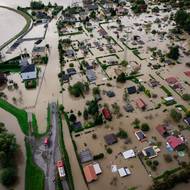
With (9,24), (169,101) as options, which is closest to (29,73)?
(169,101)

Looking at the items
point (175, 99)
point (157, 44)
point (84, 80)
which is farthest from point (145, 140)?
point (157, 44)

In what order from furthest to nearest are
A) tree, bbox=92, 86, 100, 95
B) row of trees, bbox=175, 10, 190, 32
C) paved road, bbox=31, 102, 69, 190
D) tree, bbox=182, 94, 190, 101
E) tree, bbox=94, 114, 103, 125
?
row of trees, bbox=175, 10, 190, 32, tree, bbox=92, 86, 100, 95, tree, bbox=182, 94, 190, 101, tree, bbox=94, 114, 103, 125, paved road, bbox=31, 102, 69, 190

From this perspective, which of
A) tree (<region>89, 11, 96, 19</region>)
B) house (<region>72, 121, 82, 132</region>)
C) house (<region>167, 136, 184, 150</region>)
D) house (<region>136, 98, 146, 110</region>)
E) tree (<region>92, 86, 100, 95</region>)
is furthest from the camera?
tree (<region>89, 11, 96, 19</region>)

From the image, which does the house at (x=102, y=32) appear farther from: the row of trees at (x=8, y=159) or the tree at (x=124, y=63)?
the row of trees at (x=8, y=159)

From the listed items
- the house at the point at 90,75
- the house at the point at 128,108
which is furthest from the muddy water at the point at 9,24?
the house at the point at 128,108

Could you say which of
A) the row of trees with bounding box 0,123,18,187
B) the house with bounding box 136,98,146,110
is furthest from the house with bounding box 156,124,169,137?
the row of trees with bounding box 0,123,18,187

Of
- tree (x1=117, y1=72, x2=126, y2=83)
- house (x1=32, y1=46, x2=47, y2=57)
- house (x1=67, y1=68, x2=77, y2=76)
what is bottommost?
tree (x1=117, y1=72, x2=126, y2=83)

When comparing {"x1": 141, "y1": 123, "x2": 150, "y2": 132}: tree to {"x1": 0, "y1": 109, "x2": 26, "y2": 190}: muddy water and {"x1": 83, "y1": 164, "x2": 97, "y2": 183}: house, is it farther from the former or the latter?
{"x1": 0, "y1": 109, "x2": 26, "y2": 190}: muddy water

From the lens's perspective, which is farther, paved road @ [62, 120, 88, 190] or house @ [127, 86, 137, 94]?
house @ [127, 86, 137, 94]
